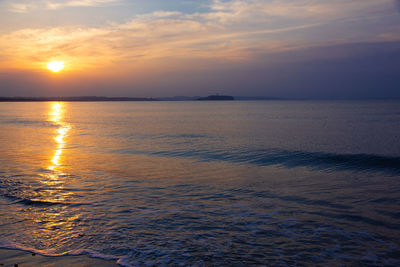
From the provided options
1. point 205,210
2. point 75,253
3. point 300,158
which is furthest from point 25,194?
point 300,158

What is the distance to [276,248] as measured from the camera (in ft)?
24.0

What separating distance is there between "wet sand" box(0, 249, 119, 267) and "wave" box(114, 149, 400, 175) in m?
14.2

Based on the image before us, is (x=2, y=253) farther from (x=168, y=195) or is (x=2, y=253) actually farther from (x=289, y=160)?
(x=289, y=160)

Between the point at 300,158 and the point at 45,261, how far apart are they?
59.5 ft

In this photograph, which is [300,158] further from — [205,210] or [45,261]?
A: [45,261]

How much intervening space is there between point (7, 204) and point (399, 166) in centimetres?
2000

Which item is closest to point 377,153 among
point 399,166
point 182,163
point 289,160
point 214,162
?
point 399,166

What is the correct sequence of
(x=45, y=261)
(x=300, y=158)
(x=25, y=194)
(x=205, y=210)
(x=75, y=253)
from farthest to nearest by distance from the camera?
(x=300, y=158) < (x=25, y=194) < (x=205, y=210) < (x=75, y=253) < (x=45, y=261)

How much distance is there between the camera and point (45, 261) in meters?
6.53

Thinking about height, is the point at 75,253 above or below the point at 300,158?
above

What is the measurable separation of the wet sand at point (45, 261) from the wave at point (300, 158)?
1422 cm

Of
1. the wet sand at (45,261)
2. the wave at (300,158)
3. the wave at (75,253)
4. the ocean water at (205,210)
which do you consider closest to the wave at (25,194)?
the ocean water at (205,210)

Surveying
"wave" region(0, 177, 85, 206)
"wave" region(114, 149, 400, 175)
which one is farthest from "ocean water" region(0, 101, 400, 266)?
"wave" region(114, 149, 400, 175)

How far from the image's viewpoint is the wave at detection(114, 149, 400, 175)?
18.9m
